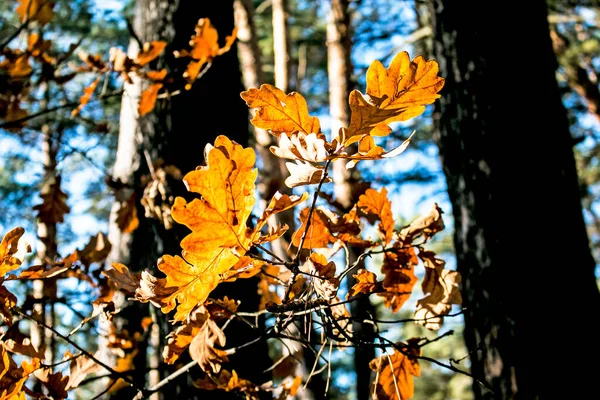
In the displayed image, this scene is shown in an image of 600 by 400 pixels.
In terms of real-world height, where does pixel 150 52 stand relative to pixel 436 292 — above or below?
above

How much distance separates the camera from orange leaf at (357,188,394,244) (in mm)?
999

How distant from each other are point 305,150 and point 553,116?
120 centimetres

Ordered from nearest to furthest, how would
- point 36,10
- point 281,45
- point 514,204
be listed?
point 514,204, point 36,10, point 281,45

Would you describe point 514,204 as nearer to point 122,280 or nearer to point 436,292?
point 436,292

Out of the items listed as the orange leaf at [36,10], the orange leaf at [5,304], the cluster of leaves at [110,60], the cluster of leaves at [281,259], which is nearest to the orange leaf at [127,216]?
the cluster of leaves at [110,60]

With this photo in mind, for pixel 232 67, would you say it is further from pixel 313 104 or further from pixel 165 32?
pixel 313 104

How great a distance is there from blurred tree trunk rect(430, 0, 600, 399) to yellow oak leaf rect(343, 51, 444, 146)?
2.50 ft

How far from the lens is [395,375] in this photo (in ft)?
3.31

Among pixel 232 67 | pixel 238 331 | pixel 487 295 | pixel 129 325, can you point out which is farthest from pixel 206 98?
pixel 129 325

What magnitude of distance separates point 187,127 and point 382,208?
960mm

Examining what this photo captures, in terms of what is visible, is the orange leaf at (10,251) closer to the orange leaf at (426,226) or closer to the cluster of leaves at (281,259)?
the cluster of leaves at (281,259)

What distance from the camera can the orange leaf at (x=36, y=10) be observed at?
159cm

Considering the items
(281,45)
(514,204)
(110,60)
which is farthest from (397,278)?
(281,45)

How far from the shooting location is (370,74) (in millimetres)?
657
